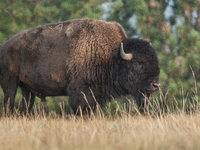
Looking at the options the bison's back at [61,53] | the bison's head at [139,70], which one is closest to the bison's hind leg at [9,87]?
the bison's back at [61,53]

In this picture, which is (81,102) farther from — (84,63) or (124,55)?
(124,55)

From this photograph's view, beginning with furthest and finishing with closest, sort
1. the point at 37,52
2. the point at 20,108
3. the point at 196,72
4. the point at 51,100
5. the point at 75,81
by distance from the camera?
1. the point at 196,72
2. the point at 51,100
3. the point at 20,108
4. the point at 37,52
5. the point at 75,81

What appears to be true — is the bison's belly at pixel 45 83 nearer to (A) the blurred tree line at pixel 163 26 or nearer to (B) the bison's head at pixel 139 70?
(B) the bison's head at pixel 139 70

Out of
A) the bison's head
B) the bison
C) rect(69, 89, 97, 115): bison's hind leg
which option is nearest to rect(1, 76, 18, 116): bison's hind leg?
the bison

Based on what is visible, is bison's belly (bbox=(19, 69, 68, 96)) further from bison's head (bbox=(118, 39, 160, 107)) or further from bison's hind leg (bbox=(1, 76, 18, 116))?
bison's head (bbox=(118, 39, 160, 107))

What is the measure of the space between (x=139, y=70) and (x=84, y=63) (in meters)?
0.91

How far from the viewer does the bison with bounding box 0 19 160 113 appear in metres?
4.68

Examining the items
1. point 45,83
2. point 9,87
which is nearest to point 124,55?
point 45,83

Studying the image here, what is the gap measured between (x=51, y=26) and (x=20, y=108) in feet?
5.81

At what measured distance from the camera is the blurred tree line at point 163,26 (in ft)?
26.3

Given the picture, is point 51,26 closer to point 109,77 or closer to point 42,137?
point 109,77

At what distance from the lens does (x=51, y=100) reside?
328 inches

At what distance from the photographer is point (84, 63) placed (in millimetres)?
4844

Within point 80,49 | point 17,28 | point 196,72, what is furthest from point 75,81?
point 196,72
